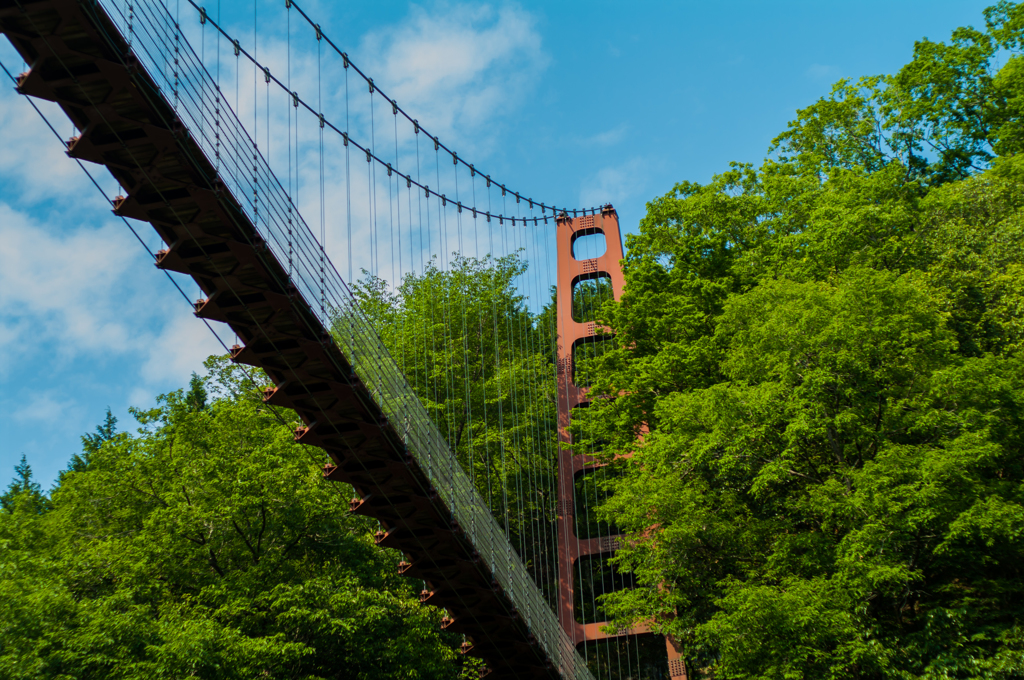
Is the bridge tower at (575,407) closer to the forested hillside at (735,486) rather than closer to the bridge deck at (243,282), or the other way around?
the forested hillside at (735,486)

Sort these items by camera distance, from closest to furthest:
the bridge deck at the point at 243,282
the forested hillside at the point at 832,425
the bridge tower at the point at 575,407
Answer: the bridge deck at the point at 243,282 < the forested hillside at the point at 832,425 < the bridge tower at the point at 575,407

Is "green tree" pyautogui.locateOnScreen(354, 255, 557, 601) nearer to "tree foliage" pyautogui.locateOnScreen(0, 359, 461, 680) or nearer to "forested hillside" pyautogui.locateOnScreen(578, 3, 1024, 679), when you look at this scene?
"forested hillside" pyautogui.locateOnScreen(578, 3, 1024, 679)

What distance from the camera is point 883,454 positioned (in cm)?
1480

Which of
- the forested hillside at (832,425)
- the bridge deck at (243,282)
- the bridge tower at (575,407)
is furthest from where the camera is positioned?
the bridge tower at (575,407)

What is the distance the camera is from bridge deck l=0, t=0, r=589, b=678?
28.5 ft

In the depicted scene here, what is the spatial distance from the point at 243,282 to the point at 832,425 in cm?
1120

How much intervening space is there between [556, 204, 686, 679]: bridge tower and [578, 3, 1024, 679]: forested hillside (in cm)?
305

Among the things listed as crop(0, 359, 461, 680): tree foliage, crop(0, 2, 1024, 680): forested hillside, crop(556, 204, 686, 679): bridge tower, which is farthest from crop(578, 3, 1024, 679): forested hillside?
crop(0, 359, 461, 680): tree foliage

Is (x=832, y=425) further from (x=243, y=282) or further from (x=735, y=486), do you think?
(x=243, y=282)

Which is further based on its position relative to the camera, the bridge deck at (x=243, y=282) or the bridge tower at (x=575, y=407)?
the bridge tower at (x=575, y=407)

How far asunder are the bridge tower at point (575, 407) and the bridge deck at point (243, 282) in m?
9.14

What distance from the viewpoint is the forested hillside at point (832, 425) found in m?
14.2

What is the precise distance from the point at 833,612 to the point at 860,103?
17994 millimetres

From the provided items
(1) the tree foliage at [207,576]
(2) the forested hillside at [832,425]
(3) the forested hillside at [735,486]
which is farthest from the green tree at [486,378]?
(1) the tree foliage at [207,576]
